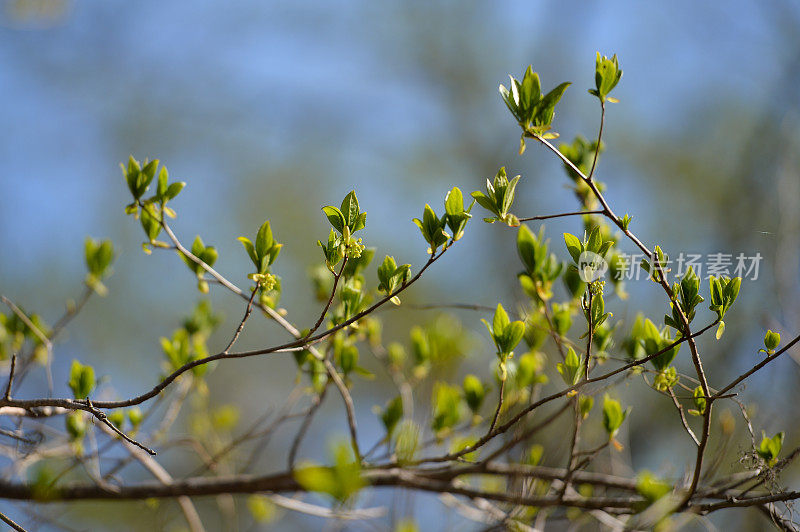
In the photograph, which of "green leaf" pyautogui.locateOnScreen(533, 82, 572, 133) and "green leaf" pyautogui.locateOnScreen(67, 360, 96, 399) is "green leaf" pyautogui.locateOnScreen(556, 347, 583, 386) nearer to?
"green leaf" pyautogui.locateOnScreen(533, 82, 572, 133)

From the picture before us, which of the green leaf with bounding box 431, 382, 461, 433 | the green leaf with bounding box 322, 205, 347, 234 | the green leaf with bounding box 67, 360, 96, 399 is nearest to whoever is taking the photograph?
the green leaf with bounding box 322, 205, 347, 234

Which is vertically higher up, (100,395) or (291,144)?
(291,144)

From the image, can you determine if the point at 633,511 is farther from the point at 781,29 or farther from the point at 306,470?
the point at 781,29

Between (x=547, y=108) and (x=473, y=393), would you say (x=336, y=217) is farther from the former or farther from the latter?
(x=473, y=393)

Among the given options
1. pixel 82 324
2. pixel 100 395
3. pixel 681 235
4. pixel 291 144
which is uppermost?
pixel 291 144

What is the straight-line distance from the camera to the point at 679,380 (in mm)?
562

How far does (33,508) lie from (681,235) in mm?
1741

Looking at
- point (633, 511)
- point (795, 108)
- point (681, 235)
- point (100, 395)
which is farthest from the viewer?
point (681, 235)

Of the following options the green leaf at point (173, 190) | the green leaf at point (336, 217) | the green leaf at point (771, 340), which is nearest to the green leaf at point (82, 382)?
the green leaf at point (173, 190)

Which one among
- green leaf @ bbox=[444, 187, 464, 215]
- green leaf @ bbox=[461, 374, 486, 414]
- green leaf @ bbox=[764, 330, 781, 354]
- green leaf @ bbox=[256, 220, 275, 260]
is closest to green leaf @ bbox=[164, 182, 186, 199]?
green leaf @ bbox=[256, 220, 275, 260]

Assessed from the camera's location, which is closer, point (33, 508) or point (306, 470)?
point (306, 470)

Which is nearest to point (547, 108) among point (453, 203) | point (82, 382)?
point (453, 203)

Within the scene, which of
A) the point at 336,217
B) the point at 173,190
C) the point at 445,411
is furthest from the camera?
the point at 445,411

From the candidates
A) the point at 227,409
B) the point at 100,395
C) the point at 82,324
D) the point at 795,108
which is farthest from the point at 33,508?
the point at 795,108
